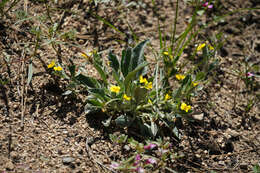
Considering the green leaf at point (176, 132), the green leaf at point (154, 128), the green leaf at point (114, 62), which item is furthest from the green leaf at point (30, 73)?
the green leaf at point (176, 132)

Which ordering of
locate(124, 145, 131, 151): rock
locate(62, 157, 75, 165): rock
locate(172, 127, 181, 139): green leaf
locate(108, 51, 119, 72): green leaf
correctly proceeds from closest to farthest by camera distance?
1. locate(62, 157, 75, 165): rock
2. locate(124, 145, 131, 151): rock
3. locate(172, 127, 181, 139): green leaf
4. locate(108, 51, 119, 72): green leaf

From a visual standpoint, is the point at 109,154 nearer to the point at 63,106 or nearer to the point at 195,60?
A: the point at 63,106

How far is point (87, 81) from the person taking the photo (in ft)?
6.97

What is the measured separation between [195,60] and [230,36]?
0.55 metres

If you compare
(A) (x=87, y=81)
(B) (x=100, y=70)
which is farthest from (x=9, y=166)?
(B) (x=100, y=70)

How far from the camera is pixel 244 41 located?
2.83 meters

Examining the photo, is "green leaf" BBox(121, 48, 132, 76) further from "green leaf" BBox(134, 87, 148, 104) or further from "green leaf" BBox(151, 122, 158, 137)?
"green leaf" BBox(151, 122, 158, 137)

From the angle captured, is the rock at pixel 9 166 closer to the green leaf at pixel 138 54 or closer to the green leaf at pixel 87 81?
the green leaf at pixel 87 81

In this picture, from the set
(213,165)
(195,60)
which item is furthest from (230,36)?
(213,165)

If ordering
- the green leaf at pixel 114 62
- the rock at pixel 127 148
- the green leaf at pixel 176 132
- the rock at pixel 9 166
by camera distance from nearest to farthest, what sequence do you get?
the rock at pixel 9 166, the rock at pixel 127 148, the green leaf at pixel 176 132, the green leaf at pixel 114 62

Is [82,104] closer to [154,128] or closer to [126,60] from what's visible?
[126,60]

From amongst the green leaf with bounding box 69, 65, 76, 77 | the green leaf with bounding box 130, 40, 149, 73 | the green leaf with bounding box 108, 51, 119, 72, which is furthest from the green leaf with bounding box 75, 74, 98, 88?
the green leaf with bounding box 130, 40, 149, 73

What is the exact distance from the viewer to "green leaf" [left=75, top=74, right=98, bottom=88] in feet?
6.89

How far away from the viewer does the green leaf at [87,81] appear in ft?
6.89
